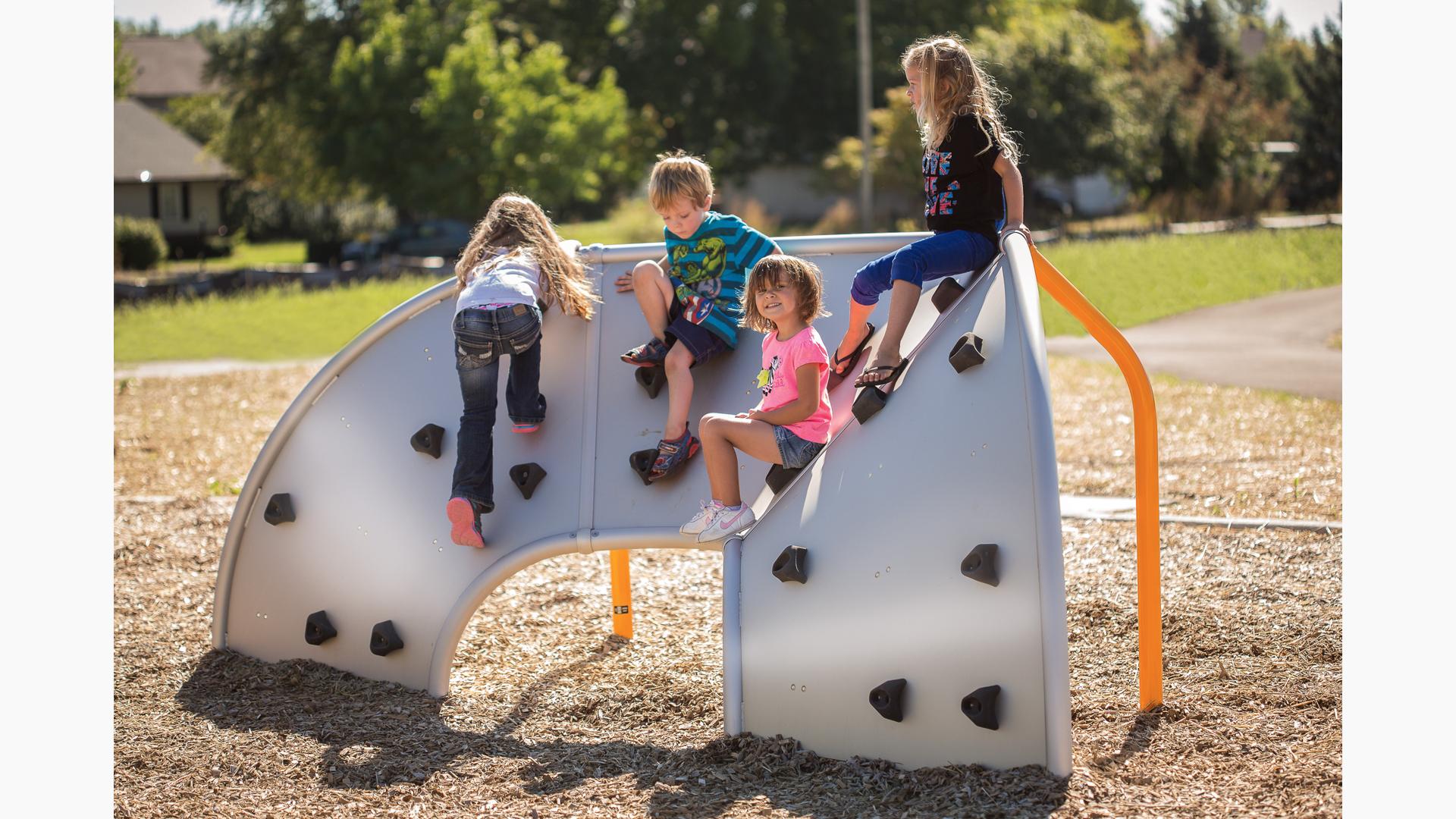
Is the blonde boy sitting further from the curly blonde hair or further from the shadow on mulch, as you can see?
the shadow on mulch

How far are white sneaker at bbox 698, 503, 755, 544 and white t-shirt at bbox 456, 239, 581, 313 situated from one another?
1.09 metres

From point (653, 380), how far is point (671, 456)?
38cm

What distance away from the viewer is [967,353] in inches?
147

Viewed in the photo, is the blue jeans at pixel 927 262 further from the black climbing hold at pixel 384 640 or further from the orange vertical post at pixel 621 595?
the black climbing hold at pixel 384 640

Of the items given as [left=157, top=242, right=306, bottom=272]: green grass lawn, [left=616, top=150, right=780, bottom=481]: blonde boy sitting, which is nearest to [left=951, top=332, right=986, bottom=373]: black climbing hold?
[left=616, top=150, right=780, bottom=481]: blonde boy sitting

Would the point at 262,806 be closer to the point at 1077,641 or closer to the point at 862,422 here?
the point at 862,422

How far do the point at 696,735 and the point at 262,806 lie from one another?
135 cm

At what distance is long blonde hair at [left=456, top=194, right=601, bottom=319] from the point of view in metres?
4.80

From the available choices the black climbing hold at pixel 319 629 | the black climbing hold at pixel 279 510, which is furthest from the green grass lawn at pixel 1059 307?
the black climbing hold at pixel 319 629

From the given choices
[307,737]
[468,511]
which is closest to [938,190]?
[468,511]

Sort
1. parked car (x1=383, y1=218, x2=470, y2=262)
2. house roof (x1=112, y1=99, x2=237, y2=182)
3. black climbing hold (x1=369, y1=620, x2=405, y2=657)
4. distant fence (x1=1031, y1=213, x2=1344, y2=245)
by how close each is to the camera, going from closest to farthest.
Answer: black climbing hold (x1=369, y1=620, x2=405, y2=657) < distant fence (x1=1031, y1=213, x2=1344, y2=245) < parked car (x1=383, y1=218, x2=470, y2=262) < house roof (x1=112, y1=99, x2=237, y2=182)

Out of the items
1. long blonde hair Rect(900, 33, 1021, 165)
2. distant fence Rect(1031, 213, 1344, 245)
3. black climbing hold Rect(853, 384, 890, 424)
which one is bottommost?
black climbing hold Rect(853, 384, 890, 424)

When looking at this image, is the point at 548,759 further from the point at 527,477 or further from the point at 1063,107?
the point at 1063,107

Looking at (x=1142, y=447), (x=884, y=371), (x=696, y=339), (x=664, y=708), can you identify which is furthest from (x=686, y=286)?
(x=1142, y=447)
